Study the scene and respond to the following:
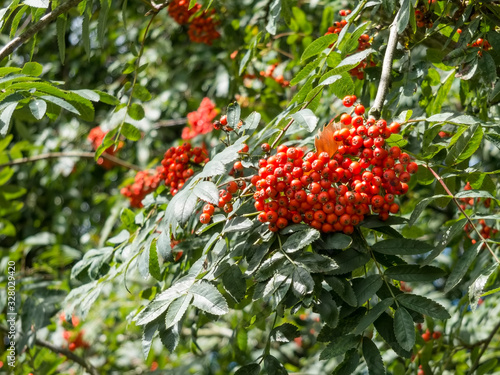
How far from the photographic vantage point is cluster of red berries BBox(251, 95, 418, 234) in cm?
138

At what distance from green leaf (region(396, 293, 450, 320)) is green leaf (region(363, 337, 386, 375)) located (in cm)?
14

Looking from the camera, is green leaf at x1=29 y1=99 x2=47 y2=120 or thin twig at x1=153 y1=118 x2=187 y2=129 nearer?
green leaf at x1=29 y1=99 x2=47 y2=120

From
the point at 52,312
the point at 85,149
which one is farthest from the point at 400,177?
the point at 85,149

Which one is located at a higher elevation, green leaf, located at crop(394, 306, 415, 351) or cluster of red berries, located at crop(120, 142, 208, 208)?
cluster of red berries, located at crop(120, 142, 208, 208)

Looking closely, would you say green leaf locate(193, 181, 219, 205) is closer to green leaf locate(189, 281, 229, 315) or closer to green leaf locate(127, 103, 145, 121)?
green leaf locate(189, 281, 229, 315)

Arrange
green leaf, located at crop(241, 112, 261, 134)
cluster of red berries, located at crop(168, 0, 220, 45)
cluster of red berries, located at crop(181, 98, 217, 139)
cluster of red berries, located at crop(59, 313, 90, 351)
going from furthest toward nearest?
cluster of red berries, located at crop(59, 313, 90, 351)
cluster of red berries, located at crop(181, 98, 217, 139)
cluster of red berries, located at crop(168, 0, 220, 45)
green leaf, located at crop(241, 112, 261, 134)

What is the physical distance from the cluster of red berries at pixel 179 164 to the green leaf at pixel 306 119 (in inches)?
25.5

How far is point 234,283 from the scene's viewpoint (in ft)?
4.79

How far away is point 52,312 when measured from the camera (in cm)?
260

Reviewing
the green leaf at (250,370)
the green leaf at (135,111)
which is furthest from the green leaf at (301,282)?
the green leaf at (135,111)

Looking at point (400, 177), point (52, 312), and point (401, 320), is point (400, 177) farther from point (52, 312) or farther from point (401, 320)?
point (52, 312)

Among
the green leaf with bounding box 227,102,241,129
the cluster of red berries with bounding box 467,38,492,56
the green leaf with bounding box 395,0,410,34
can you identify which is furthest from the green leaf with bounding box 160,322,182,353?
the cluster of red berries with bounding box 467,38,492,56

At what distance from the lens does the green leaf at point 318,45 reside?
5.82 ft

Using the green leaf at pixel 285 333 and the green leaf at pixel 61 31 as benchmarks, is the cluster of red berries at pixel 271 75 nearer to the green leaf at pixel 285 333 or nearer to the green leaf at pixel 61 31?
the green leaf at pixel 61 31
